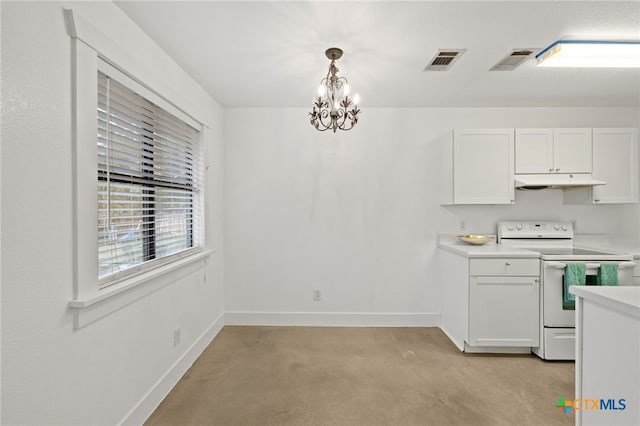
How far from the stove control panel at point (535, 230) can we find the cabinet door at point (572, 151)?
24.4 inches

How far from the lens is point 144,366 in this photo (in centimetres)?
200

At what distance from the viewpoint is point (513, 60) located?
241 cm

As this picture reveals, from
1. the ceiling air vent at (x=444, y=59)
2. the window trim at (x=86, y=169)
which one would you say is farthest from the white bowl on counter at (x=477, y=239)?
the window trim at (x=86, y=169)

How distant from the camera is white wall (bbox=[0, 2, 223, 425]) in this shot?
1141mm

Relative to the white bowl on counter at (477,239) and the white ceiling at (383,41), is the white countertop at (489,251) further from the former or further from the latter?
the white ceiling at (383,41)

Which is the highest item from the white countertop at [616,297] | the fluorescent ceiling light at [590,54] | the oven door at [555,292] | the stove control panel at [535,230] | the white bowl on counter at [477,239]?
the fluorescent ceiling light at [590,54]

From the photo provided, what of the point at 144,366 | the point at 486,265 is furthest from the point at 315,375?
the point at 486,265

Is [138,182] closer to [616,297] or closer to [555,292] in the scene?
[616,297]

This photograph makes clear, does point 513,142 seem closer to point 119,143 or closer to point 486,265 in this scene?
point 486,265

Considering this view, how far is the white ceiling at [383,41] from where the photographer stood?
70.2 inches

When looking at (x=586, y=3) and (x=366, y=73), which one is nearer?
(x=586, y=3)

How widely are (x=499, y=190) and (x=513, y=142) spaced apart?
526 mm

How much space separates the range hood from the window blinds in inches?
132

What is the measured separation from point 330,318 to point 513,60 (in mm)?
3057
